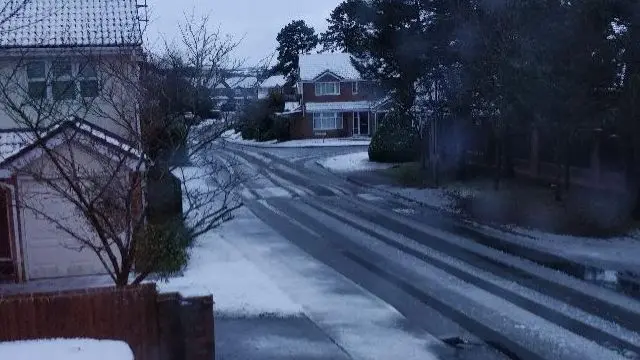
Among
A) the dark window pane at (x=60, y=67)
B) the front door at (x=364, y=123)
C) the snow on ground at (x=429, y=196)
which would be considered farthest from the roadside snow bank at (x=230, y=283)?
the front door at (x=364, y=123)

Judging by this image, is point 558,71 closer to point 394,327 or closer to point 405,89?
point 394,327

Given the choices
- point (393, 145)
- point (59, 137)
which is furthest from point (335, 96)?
point (59, 137)

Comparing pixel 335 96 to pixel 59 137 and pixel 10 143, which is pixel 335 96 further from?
pixel 59 137

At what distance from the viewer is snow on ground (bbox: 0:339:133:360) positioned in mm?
6430

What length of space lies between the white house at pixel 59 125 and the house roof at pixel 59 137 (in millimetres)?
20

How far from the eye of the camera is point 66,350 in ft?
21.6

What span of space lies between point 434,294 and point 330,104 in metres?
52.7

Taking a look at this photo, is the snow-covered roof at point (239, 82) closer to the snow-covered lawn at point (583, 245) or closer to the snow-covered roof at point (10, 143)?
the snow-covered roof at point (10, 143)

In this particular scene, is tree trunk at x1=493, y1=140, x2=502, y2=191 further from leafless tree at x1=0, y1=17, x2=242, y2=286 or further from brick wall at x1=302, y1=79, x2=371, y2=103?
brick wall at x1=302, y1=79, x2=371, y2=103

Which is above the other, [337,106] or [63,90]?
[63,90]

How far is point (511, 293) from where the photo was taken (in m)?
13.1

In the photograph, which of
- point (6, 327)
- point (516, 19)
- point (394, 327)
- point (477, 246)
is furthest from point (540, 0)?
point (6, 327)

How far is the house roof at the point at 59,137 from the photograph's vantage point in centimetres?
1109

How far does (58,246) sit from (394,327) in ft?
23.9
